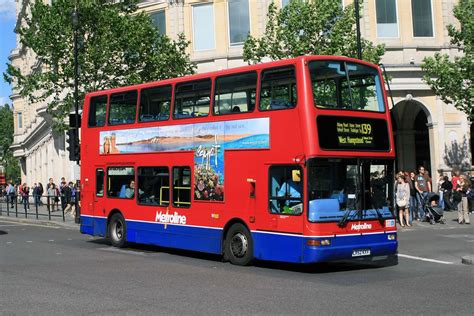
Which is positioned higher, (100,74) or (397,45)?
(397,45)

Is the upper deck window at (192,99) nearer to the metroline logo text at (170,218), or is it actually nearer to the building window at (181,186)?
the building window at (181,186)

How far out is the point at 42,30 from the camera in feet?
93.0

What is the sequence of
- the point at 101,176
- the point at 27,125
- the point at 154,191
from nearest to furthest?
the point at 154,191 < the point at 101,176 < the point at 27,125

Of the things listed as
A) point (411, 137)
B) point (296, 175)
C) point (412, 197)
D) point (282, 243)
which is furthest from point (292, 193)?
point (411, 137)

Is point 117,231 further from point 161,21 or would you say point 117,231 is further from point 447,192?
point 161,21

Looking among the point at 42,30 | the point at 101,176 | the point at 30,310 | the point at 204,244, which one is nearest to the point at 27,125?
the point at 42,30

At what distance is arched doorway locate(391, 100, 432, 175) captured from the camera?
39.9 m

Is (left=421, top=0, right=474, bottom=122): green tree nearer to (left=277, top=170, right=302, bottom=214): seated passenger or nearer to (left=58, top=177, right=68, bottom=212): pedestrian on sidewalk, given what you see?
(left=58, top=177, right=68, bottom=212): pedestrian on sidewalk

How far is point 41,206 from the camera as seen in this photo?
104 ft

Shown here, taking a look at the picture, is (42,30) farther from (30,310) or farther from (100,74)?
(30,310)

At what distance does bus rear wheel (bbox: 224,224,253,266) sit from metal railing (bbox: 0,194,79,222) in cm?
1427

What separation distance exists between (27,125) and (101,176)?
53.8 metres

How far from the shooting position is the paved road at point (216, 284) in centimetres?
874

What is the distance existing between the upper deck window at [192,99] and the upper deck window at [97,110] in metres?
3.21
